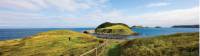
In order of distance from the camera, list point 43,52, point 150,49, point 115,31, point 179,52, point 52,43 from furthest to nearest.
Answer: point 115,31 < point 52,43 < point 43,52 < point 150,49 < point 179,52

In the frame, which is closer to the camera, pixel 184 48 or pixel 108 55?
pixel 184 48

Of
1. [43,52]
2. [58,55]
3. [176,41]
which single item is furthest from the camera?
[43,52]

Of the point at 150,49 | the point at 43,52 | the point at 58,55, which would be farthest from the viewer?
the point at 43,52

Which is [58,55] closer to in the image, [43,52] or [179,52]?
[43,52]

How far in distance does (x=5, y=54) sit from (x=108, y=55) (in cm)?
1329

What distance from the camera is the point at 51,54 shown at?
26453 millimetres

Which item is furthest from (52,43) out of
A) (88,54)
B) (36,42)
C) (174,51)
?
(174,51)

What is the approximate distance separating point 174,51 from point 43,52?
15.4 m

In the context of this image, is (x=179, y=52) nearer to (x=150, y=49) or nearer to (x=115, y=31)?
(x=150, y=49)

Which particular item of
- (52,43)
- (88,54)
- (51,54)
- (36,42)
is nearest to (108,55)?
(88,54)

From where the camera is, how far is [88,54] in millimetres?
Answer: 24109

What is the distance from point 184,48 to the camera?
20.1 meters

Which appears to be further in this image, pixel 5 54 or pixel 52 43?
pixel 52 43

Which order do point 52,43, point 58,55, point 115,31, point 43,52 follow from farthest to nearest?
point 115,31 < point 52,43 < point 43,52 < point 58,55
